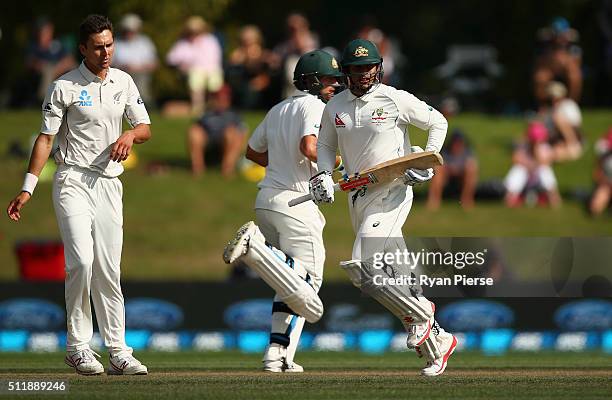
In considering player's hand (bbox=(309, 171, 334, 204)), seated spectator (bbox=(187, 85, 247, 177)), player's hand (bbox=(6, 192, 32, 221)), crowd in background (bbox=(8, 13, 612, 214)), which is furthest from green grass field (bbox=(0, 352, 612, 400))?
seated spectator (bbox=(187, 85, 247, 177))

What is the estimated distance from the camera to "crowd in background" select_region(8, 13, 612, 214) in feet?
59.2

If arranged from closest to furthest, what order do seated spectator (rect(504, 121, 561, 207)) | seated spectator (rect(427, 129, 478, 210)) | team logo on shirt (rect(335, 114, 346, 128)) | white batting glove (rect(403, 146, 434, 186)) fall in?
white batting glove (rect(403, 146, 434, 186)) → team logo on shirt (rect(335, 114, 346, 128)) → seated spectator (rect(427, 129, 478, 210)) → seated spectator (rect(504, 121, 561, 207))

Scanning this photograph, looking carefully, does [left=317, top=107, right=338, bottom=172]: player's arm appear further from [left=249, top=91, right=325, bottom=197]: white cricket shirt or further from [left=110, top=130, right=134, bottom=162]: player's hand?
[left=110, top=130, right=134, bottom=162]: player's hand

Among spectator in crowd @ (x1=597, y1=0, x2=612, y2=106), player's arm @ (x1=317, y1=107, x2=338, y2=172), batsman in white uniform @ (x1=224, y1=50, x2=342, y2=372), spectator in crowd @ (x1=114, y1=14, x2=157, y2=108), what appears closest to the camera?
player's arm @ (x1=317, y1=107, x2=338, y2=172)

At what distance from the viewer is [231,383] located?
8078mm

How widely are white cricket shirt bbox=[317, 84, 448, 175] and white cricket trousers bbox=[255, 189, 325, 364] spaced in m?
0.76

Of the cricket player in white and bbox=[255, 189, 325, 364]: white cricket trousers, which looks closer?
the cricket player in white

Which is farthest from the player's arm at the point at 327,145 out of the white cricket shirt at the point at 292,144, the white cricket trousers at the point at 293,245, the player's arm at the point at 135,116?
the player's arm at the point at 135,116

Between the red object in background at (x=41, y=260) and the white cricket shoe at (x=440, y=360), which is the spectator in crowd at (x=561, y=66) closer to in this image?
the red object in background at (x=41, y=260)

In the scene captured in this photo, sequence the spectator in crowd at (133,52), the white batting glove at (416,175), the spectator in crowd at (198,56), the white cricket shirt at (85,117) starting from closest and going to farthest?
1. the white batting glove at (416,175)
2. the white cricket shirt at (85,117)
3. the spectator in crowd at (133,52)
4. the spectator in crowd at (198,56)

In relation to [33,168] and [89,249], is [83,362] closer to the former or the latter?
[89,249]

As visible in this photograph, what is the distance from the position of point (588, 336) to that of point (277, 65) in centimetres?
696

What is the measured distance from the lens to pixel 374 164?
8.66 metres

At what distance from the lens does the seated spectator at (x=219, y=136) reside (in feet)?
59.4
